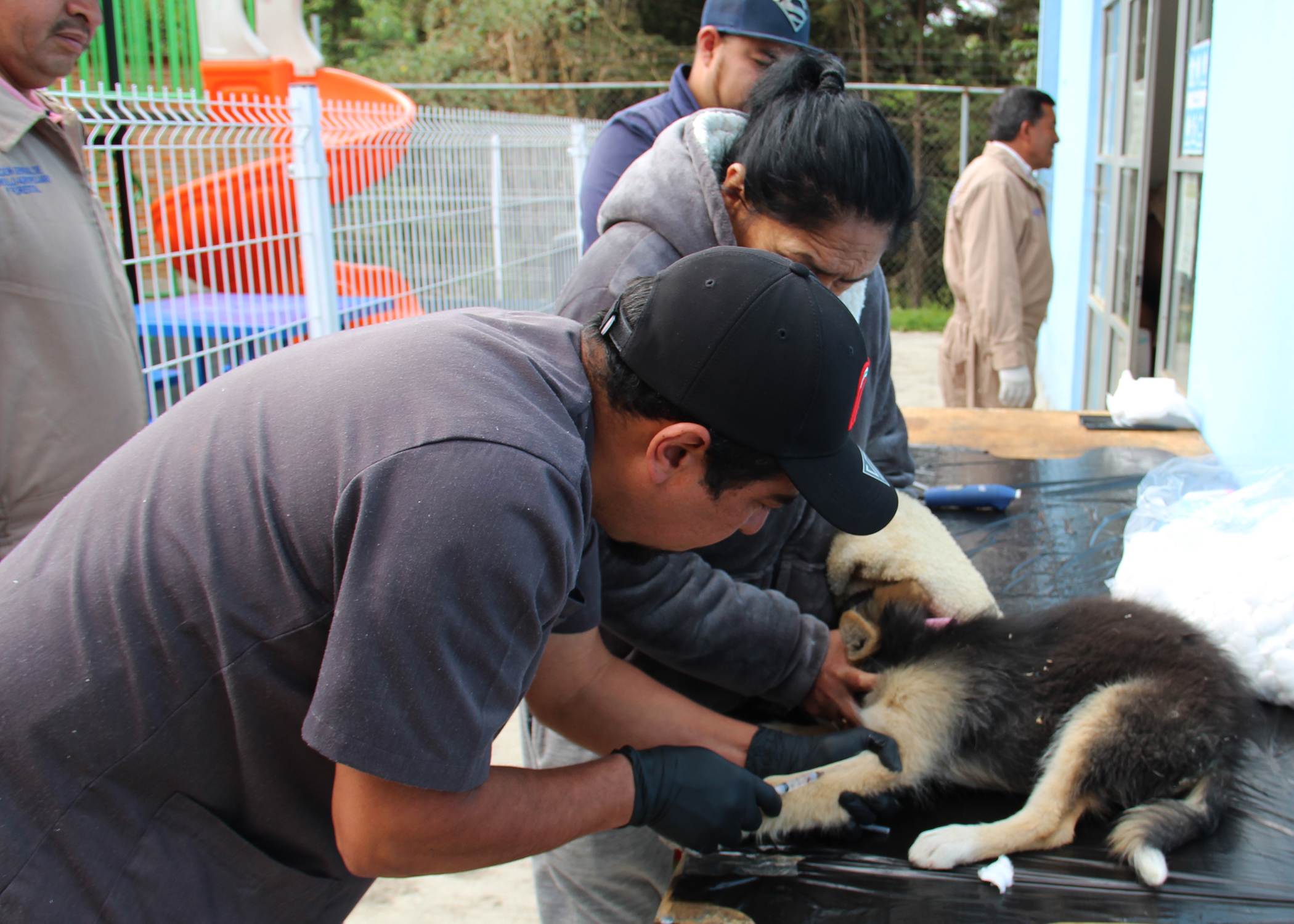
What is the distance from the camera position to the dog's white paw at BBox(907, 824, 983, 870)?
160cm

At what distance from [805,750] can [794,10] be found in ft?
8.86

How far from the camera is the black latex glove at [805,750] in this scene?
183 cm

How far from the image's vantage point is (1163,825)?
163 cm

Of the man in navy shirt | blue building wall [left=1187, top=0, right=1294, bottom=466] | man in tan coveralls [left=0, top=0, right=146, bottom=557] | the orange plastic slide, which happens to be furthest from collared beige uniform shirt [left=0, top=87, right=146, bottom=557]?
blue building wall [left=1187, top=0, right=1294, bottom=466]

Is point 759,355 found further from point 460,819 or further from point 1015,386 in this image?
point 1015,386

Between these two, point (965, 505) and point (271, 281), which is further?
point (271, 281)

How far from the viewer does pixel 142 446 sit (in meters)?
1.31

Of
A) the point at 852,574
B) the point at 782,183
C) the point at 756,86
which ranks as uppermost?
the point at 756,86

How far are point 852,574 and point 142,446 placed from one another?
4.84ft

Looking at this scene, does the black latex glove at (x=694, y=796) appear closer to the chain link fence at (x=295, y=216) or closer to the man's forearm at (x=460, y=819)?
the man's forearm at (x=460, y=819)

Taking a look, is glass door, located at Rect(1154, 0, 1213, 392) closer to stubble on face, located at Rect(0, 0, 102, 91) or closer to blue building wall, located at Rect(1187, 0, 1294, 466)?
blue building wall, located at Rect(1187, 0, 1294, 466)

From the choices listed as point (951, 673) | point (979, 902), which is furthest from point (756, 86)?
point (979, 902)

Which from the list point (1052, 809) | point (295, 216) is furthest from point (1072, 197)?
point (1052, 809)

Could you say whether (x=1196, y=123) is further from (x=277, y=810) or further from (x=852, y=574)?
(x=277, y=810)
